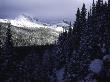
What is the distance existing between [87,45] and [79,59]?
5.84 metres

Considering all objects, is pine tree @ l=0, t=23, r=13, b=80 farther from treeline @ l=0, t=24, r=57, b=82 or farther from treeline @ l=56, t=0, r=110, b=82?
treeline @ l=56, t=0, r=110, b=82

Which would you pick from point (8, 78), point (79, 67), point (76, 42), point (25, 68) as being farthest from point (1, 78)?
point (76, 42)

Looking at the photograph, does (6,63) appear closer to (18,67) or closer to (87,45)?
(18,67)

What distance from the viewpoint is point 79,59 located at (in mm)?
73875

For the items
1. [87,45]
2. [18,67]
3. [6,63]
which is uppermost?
[87,45]

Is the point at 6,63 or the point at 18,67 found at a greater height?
the point at 6,63

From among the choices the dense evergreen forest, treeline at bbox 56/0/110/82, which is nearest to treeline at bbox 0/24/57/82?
the dense evergreen forest

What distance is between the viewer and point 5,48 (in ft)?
242

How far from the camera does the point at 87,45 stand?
3076 inches

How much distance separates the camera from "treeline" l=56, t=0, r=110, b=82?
246 feet

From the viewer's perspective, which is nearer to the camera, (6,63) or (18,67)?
(6,63)

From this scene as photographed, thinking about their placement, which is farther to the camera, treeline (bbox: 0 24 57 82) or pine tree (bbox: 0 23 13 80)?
treeline (bbox: 0 24 57 82)

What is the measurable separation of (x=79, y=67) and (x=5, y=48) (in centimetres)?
1809

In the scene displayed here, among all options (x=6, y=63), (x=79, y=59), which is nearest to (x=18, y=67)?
(x=6, y=63)
